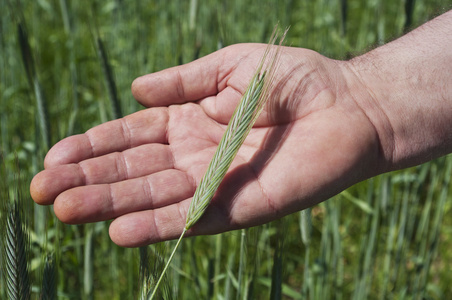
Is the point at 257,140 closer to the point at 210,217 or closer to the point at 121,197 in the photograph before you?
the point at 210,217

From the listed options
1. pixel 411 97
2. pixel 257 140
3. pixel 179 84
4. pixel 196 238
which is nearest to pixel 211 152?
pixel 257 140

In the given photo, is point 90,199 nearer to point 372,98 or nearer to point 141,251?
point 141,251

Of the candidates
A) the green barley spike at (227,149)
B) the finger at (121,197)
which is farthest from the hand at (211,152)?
the green barley spike at (227,149)

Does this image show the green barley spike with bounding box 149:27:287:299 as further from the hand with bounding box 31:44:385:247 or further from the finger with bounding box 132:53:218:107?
the finger with bounding box 132:53:218:107

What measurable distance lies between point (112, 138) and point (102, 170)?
0.49 ft

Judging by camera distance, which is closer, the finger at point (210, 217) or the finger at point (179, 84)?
the finger at point (210, 217)

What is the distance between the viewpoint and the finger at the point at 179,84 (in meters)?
1.56

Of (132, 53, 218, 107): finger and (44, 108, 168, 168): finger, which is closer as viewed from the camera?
(44, 108, 168, 168): finger

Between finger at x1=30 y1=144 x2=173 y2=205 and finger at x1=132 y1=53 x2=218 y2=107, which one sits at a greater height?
finger at x1=132 y1=53 x2=218 y2=107

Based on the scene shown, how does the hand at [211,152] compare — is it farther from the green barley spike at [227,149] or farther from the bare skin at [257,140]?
the green barley spike at [227,149]

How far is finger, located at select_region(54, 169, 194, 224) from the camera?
117 centimetres

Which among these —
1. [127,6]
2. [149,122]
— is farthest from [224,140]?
[127,6]

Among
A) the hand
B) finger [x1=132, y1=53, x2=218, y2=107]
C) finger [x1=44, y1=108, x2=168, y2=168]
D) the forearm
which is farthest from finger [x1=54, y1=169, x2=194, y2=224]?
the forearm

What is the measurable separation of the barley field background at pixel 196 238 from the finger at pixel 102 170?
7 centimetres
